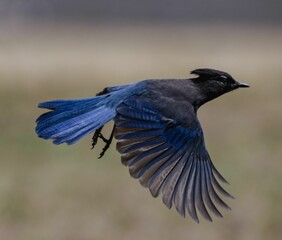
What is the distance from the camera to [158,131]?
24.6 feet

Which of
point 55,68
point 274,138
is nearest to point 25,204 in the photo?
point 274,138

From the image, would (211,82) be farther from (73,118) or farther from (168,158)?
(73,118)

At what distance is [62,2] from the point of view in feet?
158

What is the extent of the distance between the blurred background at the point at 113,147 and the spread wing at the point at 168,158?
329 centimetres

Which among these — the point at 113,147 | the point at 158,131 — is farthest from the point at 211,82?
the point at 113,147

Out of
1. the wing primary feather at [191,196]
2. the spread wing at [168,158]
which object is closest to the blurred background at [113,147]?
the spread wing at [168,158]

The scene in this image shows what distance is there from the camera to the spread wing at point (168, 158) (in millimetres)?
7124

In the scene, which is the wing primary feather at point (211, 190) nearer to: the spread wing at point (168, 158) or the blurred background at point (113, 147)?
the spread wing at point (168, 158)

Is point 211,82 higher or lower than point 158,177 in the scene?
higher

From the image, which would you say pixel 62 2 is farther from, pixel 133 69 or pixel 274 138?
pixel 274 138

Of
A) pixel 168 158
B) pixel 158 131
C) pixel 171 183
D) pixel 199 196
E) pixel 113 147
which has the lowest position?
pixel 199 196

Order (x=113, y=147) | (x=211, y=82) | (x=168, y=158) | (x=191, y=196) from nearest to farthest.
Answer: (x=191, y=196) < (x=168, y=158) < (x=211, y=82) < (x=113, y=147)

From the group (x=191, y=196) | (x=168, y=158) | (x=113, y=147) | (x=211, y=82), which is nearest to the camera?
(x=191, y=196)

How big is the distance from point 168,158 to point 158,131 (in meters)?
0.21
